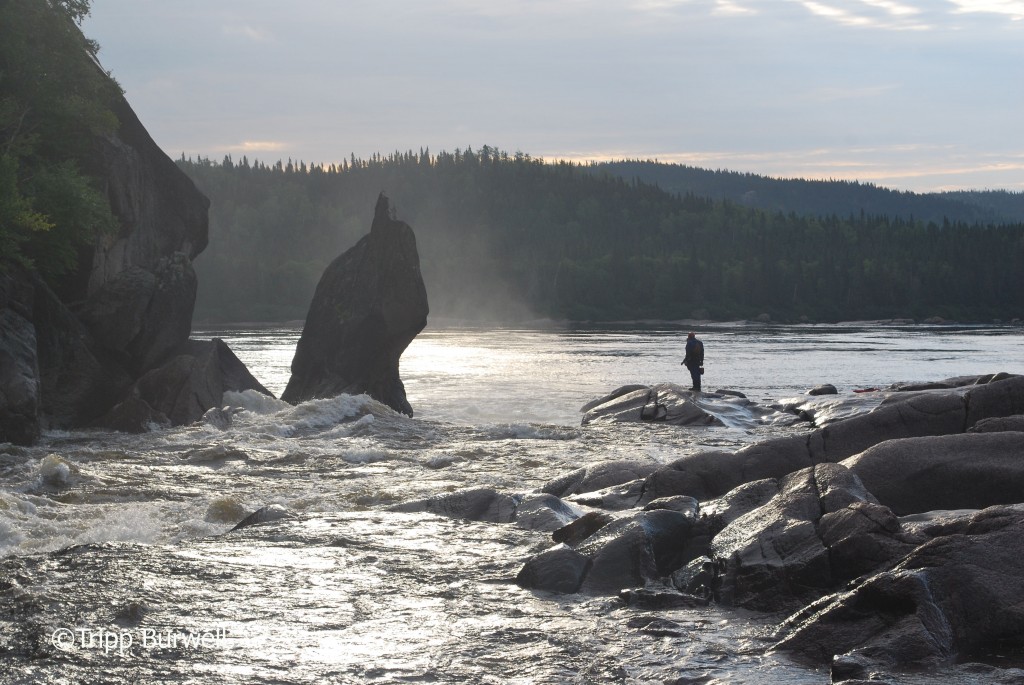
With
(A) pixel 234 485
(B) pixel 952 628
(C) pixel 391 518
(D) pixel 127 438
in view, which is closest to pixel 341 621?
(C) pixel 391 518

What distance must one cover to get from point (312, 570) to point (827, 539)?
7.19 meters

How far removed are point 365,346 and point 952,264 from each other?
186235 millimetres

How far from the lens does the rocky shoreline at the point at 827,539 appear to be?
408 inches

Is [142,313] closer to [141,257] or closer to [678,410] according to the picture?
[141,257]

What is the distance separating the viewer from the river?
10430 mm

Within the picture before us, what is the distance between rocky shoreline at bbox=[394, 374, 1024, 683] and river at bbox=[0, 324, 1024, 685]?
0.55m

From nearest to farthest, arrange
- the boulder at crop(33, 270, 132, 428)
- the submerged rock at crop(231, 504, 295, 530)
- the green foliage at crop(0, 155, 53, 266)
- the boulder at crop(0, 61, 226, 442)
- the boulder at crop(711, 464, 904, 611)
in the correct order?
the boulder at crop(711, 464, 904, 611), the submerged rock at crop(231, 504, 295, 530), the boulder at crop(0, 61, 226, 442), the green foliage at crop(0, 155, 53, 266), the boulder at crop(33, 270, 132, 428)

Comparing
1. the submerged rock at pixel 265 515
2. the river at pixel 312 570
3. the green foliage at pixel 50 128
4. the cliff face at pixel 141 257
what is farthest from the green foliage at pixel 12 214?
the submerged rock at pixel 265 515

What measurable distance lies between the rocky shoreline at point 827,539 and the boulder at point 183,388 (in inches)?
614

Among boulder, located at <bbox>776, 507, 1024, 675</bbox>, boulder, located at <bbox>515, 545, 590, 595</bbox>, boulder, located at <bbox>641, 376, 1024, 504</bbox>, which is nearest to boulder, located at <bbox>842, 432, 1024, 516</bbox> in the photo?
boulder, located at <bbox>641, 376, 1024, 504</bbox>

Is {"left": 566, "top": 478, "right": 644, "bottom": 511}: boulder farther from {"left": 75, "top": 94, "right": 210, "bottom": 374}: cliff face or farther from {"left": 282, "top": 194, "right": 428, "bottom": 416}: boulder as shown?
{"left": 282, "top": 194, "right": 428, "bottom": 416}: boulder

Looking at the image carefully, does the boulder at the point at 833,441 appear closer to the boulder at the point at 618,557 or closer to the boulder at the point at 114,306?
the boulder at the point at 618,557

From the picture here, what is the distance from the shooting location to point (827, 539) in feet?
40.8

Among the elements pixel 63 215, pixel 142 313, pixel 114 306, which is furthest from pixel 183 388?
pixel 63 215
